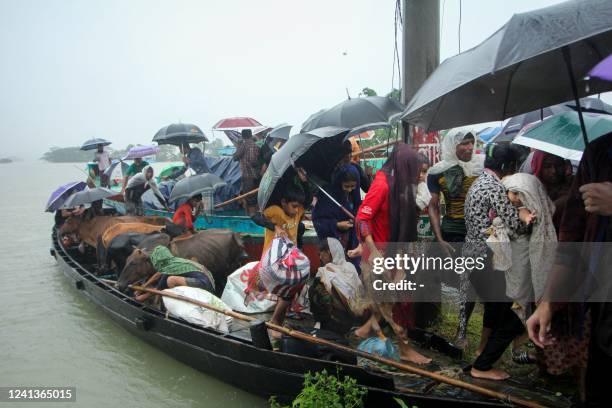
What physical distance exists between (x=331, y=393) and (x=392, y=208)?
1462 mm

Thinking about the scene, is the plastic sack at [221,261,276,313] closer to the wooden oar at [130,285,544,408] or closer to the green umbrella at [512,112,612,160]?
the wooden oar at [130,285,544,408]

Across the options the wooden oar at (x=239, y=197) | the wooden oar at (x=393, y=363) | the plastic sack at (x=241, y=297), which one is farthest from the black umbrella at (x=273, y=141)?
the wooden oar at (x=393, y=363)

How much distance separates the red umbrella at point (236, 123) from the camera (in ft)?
30.2

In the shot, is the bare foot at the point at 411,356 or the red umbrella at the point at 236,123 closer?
the bare foot at the point at 411,356

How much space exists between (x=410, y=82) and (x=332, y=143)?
3.70 feet

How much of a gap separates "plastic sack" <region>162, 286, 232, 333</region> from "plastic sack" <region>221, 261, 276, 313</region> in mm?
484

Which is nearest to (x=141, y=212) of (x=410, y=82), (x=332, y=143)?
(x=332, y=143)

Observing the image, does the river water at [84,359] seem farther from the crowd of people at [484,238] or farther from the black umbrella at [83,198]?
the black umbrella at [83,198]

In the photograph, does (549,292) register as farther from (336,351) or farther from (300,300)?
(300,300)

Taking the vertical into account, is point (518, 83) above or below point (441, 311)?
above

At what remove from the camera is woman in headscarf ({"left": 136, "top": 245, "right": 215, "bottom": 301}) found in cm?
498

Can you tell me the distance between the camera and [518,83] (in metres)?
3.62

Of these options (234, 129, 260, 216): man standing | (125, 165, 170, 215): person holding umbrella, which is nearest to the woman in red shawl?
(234, 129, 260, 216): man standing

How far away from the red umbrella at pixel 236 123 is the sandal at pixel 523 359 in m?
6.64
